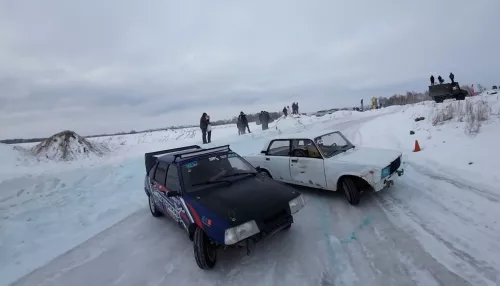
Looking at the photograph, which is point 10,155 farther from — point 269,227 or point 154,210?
point 269,227

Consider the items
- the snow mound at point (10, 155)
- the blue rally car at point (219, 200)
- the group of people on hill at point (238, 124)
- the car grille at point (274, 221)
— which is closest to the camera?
the blue rally car at point (219, 200)

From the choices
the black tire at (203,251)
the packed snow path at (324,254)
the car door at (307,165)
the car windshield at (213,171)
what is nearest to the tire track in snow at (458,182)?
the packed snow path at (324,254)

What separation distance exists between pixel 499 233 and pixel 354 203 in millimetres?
2073

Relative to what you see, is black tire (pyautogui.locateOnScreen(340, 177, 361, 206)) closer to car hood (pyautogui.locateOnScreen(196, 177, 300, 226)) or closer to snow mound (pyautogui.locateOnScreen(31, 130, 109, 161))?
car hood (pyautogui.locateOnScreen(196, 177, 300, 226))

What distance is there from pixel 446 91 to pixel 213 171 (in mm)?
22126

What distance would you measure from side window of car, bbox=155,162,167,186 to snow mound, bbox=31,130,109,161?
34.1ft

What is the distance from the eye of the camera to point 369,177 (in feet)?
16.1

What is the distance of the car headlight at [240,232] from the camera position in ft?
10.8

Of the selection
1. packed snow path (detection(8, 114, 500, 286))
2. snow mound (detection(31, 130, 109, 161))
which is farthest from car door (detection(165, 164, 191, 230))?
snow mound (detection(31, 130, 109, 161))

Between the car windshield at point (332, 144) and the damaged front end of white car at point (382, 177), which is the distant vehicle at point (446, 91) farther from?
the damaged front end of white car at point (382, 177)

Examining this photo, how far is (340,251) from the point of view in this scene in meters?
3.66

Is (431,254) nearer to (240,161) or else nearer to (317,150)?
(317,150)

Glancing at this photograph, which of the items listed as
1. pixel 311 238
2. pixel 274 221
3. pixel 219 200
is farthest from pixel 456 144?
pixel 219 200

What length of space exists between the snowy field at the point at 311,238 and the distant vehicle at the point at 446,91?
47.3 feet
